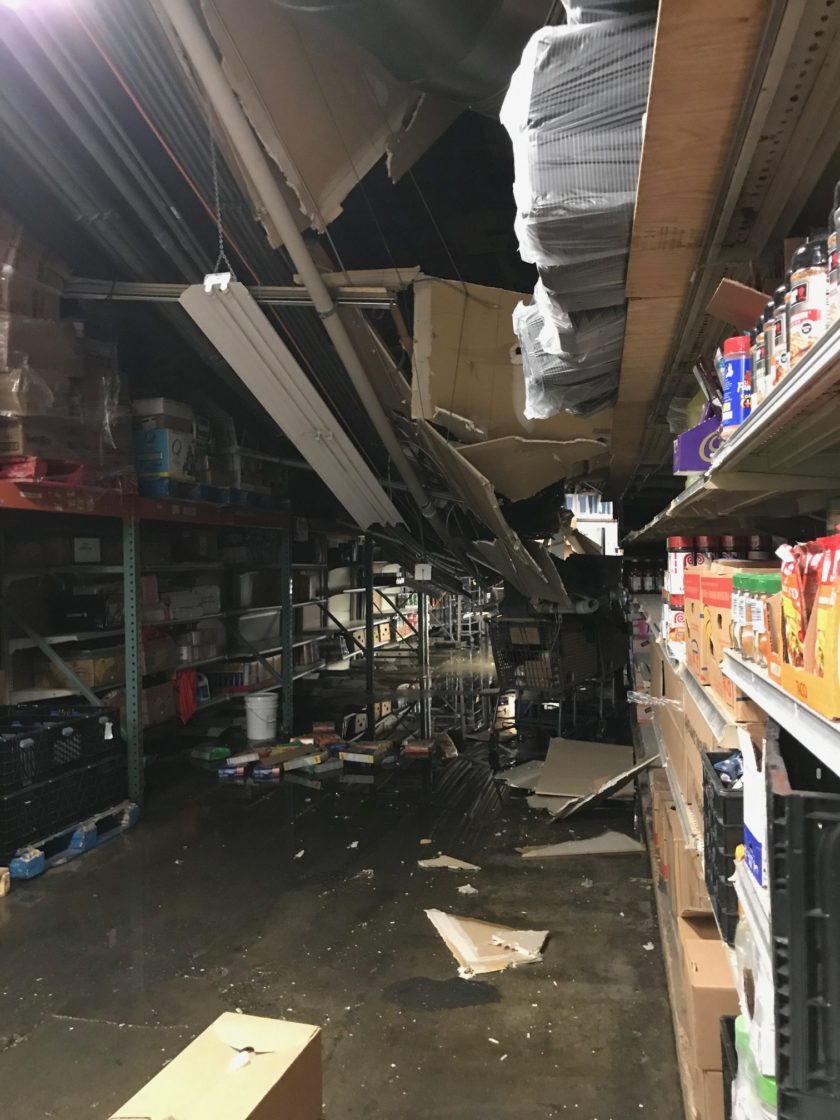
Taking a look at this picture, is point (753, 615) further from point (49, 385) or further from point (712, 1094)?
point (49, 385)

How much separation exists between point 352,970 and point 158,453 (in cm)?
327

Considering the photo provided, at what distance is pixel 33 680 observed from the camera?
4.74 metres

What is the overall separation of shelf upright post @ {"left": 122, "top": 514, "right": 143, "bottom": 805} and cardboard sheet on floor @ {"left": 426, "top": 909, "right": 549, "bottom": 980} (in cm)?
230

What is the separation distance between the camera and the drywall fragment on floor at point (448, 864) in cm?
369

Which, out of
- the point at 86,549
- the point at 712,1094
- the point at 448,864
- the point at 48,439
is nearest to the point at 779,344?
the point at 712,1094

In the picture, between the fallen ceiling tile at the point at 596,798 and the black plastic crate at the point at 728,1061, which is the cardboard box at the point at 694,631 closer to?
the black plastic crate at the point at 728,1061

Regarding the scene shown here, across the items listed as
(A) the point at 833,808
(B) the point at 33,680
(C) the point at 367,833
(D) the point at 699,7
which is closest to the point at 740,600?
(A) the point at 833,808

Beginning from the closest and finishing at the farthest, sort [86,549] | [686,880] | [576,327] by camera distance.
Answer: [576,327], [686,880], [86,549]

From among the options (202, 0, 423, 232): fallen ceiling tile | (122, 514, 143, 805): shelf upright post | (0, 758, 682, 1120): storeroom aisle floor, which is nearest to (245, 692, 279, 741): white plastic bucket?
(122, 514, 143, 805): shelf upright post

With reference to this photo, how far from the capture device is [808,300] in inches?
39.7

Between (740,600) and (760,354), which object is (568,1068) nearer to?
(740,600)

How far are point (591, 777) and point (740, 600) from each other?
12.2 ft

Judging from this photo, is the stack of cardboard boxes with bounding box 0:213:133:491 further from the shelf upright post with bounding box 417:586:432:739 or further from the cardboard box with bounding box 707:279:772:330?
the cardboard box with bounding box 707:279:772:330

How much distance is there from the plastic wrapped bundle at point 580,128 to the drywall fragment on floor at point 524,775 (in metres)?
4.06
